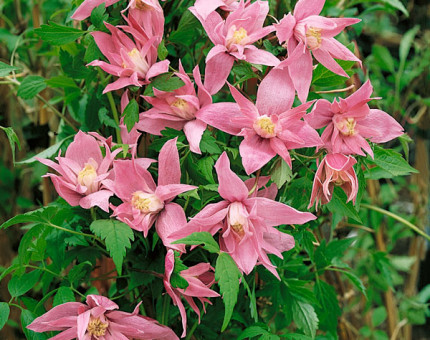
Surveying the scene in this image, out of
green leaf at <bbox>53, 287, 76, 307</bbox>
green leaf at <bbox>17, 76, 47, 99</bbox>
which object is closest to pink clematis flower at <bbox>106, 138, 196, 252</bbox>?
green leaf at <bbox>53, 287, 76, 307</bbox>

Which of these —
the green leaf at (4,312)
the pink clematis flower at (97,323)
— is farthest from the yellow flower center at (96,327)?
the green leaf at (4,312)

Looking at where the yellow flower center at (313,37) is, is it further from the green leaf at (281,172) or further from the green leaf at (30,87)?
the green leaf at (30,87)

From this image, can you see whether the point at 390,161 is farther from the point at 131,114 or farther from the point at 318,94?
the point at 131,114

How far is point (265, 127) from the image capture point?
0.46 metres

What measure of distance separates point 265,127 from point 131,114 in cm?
13

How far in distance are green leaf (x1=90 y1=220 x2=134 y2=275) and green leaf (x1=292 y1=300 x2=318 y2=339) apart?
244 mm

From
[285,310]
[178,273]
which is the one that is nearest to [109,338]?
[178,273]

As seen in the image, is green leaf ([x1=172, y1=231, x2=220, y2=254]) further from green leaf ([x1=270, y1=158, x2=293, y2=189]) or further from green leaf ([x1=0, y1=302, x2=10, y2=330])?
green leaf ([x1=0, y1=302, x2=10, y2=330])

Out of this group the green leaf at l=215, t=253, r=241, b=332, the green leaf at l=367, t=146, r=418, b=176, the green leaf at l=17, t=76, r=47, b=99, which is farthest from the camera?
the green leaf at l=17, t=76, r=47, b=99

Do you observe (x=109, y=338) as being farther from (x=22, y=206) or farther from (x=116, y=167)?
(x=22, y=206)

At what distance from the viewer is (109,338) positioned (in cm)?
50

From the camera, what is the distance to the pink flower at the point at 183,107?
1.61ft

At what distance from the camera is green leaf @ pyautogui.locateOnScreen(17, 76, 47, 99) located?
646mm

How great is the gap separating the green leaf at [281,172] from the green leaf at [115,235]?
0.46 ft
